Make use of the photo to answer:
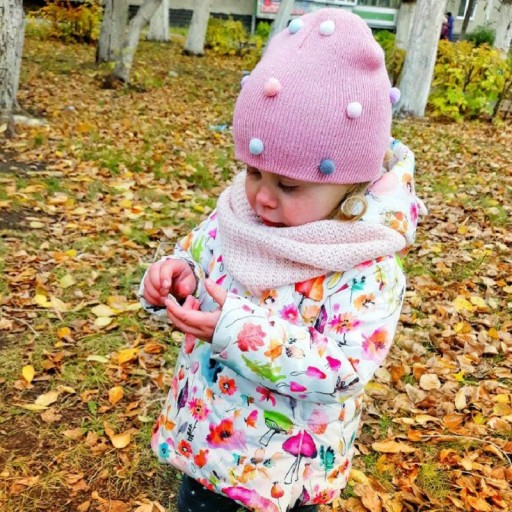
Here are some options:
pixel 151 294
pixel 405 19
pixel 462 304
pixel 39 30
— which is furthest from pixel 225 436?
pixel 405 19

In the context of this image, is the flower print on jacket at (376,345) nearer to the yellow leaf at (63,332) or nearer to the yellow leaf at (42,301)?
the yellow leaf at (63,332)

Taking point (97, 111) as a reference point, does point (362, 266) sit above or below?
above

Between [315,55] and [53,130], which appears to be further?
[53,130]

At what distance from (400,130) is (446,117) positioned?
6.89 feet

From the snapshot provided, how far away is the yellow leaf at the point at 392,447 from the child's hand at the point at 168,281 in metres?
1.53

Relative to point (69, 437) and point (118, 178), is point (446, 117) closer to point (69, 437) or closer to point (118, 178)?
point (118, 178)

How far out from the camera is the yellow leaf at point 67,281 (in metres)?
3.85

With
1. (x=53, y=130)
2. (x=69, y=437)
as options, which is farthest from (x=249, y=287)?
(x=53, y=130)

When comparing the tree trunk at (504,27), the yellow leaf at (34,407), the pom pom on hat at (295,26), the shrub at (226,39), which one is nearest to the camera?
the pom pom on hat at (295,26)

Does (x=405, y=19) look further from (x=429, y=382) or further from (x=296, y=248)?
(x=296, y=248)

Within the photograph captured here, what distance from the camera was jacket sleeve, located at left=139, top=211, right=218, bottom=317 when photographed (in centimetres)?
164

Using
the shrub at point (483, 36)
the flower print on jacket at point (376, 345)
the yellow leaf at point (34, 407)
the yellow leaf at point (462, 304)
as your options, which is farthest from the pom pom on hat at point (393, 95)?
the shrub at point (483, 36)

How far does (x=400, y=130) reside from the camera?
947cm

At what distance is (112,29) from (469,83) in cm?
676
